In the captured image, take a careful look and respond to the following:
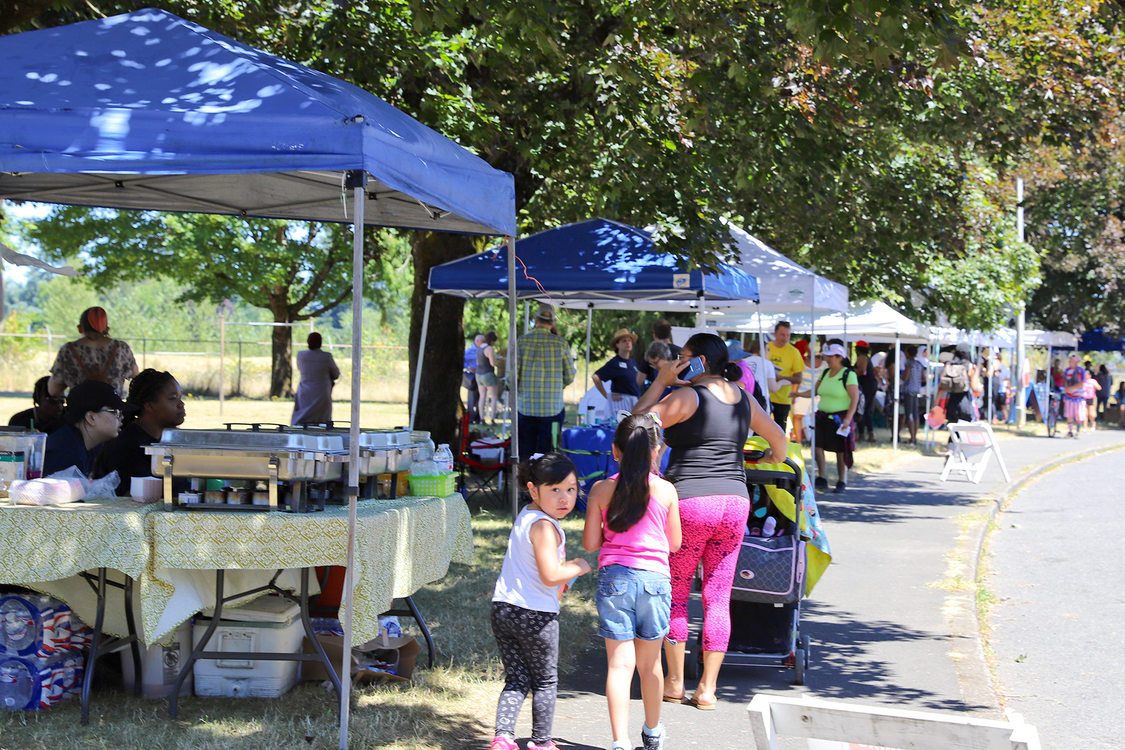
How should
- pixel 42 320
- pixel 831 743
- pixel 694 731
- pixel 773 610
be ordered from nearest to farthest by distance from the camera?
pixel 831 743 → pixel 694 731 → pixel 773 610 → pixel 42 320

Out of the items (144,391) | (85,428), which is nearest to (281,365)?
(85,428)

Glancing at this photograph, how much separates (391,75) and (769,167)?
3613mm

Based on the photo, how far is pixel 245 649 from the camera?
5.46 metres

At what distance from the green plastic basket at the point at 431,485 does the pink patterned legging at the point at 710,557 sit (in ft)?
4.32

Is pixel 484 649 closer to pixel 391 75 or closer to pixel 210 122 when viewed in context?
pixel 210 122

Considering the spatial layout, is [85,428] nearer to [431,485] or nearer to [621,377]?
[431,485]

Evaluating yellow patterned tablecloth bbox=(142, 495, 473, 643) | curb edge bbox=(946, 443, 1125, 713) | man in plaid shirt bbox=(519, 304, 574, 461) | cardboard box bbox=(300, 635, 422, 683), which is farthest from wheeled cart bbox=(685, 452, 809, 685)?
man in plaid shirt bbox=(519, 304, 574, 461)

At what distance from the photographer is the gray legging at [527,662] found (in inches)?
177

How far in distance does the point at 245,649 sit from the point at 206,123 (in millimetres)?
2501

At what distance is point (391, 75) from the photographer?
1043cm

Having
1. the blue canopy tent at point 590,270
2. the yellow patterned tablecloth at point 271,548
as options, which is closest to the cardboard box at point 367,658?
the yellow patterned tablecloth at point 271,548

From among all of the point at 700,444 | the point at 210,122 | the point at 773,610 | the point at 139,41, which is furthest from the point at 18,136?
the point at 773,610

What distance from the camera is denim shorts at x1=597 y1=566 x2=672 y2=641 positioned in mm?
4688

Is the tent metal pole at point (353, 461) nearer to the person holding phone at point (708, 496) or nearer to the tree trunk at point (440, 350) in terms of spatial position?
the person holding phone at point (708, 496)
